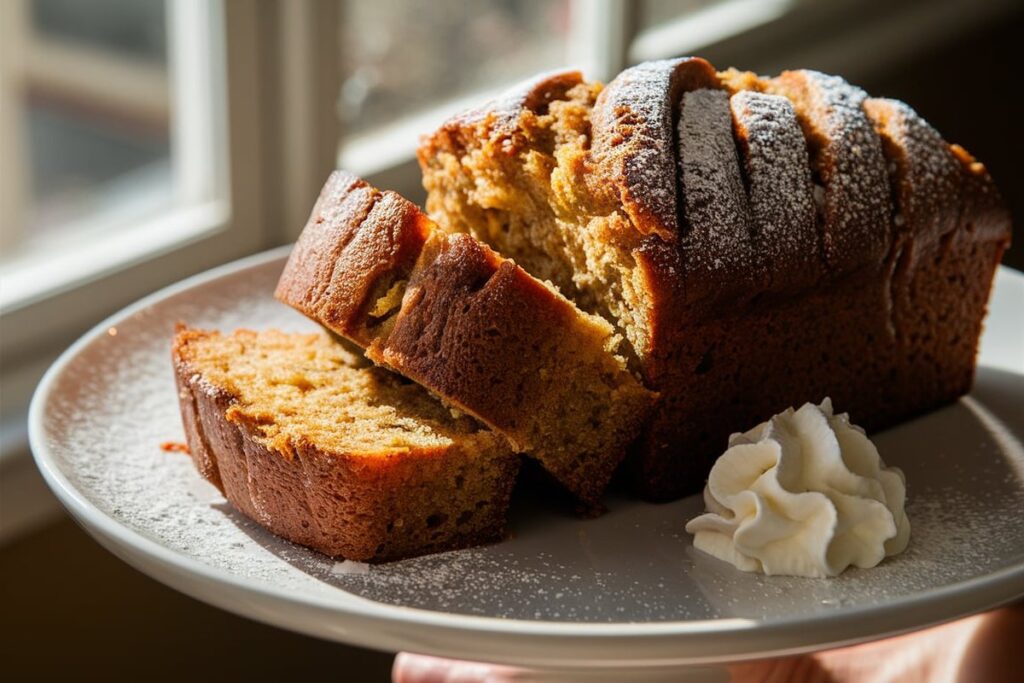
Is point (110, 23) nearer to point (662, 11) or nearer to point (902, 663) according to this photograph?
point (662, 11)

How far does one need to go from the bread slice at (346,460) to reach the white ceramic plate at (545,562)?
2 centimetres

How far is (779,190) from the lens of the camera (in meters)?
1.35

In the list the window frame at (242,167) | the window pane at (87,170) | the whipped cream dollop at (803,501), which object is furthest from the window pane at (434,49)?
the whipped cream dollop at (803,501)

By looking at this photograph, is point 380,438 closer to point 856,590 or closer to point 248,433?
point 248,433

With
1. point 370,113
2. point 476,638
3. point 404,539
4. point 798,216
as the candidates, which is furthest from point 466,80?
point 476,638

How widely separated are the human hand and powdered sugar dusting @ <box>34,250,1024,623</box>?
0.61 ft

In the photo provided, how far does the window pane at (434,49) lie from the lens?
8.24ft

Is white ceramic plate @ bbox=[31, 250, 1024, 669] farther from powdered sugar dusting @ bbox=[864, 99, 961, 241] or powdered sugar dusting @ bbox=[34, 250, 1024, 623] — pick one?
powdered sugar dusting @ bbox=[864, 99, 961, 241]

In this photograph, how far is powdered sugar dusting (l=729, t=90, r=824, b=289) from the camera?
1333 mm

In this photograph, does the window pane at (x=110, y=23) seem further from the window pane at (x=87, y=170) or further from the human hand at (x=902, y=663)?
the human hand at (x=902, y=663)

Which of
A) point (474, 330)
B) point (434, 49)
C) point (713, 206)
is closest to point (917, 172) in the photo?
point (713, 206)

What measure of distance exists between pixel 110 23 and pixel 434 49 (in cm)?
71

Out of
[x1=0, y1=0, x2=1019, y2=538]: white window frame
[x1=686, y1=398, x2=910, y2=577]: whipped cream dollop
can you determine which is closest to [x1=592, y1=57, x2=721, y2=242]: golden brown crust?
[x1=686, y1=398, x2=910, y2=577]: whipped cream dollop

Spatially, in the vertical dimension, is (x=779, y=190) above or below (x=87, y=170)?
above
